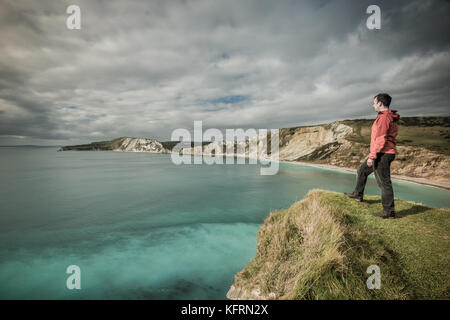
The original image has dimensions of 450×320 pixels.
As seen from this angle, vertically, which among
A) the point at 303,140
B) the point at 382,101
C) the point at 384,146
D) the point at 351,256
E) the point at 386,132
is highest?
the point at 303,140

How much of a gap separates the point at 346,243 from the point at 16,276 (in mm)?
13161

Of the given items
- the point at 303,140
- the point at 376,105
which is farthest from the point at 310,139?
the point at 376,105

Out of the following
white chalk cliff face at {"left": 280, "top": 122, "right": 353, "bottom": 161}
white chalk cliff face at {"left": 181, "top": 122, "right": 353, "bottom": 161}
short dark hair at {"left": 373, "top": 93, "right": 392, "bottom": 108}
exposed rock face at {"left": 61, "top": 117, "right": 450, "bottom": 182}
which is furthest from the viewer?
white chalk cliff face at {"left": 181, "top": 122, "right": 353, "bottom": 161}

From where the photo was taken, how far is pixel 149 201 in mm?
21406

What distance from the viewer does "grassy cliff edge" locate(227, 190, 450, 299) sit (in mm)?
3578

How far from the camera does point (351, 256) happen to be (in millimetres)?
4195

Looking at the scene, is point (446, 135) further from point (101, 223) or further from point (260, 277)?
point (101, 223)

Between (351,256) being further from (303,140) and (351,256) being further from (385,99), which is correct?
(303,140)

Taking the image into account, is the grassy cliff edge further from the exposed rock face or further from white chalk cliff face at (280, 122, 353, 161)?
white chalk cliff face at (280, 122, 353, 161)

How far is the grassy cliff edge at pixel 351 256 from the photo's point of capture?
11.7ft

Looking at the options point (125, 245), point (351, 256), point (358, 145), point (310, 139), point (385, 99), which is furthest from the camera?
point (310, 139)

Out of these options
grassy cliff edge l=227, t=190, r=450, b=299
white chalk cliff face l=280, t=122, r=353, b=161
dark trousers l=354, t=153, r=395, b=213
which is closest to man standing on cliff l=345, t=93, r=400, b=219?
dark trousers l=354, t=153, r=395, b=213

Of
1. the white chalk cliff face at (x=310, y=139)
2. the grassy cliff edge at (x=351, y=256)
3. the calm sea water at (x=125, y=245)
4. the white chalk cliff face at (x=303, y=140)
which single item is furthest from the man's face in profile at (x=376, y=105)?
the white chalk cliff face at (x=303, y=140)

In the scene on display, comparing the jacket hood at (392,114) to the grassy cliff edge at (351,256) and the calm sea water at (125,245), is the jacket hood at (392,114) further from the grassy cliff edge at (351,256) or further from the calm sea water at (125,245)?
the calm sea water at (125,245)
